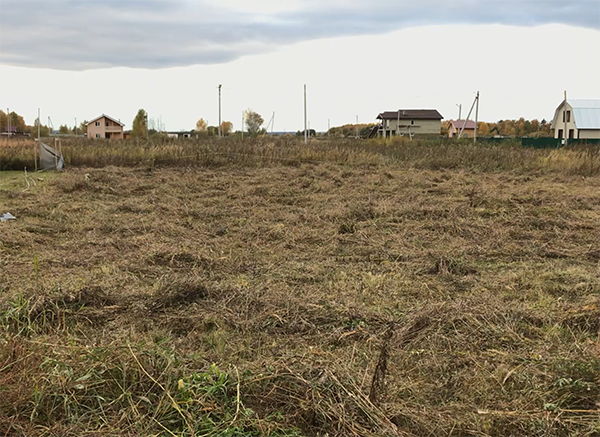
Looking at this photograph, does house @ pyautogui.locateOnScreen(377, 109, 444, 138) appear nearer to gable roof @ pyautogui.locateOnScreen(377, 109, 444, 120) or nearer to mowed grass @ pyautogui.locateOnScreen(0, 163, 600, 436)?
gable roof @ pyautogui.locateOnScreen(377, 109, 444, 120)

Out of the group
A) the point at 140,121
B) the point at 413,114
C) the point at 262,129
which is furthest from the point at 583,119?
the point at 140,121

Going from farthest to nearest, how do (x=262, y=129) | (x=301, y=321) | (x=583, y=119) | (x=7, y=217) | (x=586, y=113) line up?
(x=262, y=129)
(x=586, y=113)
(x=583, y=119)
(x=7, y=217)
(x=301, y=321)

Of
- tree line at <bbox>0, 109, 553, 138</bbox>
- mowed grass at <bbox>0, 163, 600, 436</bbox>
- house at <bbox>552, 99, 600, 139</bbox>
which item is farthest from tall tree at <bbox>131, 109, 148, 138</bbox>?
mowed grass at <bbox>0, 163, 600, 436</bbox>

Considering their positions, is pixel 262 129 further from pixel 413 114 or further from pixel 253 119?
pixel 413 114

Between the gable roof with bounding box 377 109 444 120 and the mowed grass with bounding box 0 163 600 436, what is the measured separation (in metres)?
46.0

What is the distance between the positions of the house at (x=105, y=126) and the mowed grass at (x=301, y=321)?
160ft

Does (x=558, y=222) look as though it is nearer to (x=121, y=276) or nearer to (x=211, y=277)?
(x=211, y=277)

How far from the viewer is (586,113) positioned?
110 feet

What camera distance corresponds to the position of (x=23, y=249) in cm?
508

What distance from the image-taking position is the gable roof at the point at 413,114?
170ft

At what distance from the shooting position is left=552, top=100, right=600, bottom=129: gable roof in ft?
109

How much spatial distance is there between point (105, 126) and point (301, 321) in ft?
180

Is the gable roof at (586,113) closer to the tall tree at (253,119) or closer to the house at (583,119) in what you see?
the house at (583,119)

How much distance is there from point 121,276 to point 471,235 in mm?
4070
